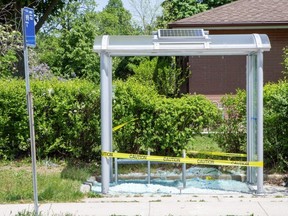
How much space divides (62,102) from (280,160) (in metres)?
4.62

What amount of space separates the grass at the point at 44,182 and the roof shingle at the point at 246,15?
23.4 feet

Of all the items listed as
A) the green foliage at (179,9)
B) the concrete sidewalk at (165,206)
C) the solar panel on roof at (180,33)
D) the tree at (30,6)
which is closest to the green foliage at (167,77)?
the tree at (30,6)

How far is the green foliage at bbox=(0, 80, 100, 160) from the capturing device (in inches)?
427

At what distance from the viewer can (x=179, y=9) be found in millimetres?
28703

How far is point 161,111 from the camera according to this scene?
10430 millimetres

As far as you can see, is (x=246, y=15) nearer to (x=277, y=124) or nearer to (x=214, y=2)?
(x=277, y=124)

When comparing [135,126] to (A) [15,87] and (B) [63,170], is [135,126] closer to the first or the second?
(B) [63,170]

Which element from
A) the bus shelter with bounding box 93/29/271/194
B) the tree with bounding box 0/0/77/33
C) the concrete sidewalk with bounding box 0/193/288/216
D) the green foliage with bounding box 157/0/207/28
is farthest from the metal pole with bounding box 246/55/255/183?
the green foliage with bounding box 157/0/207/28

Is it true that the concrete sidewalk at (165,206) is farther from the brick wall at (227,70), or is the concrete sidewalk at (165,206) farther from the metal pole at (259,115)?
the brick wall at (227,70)

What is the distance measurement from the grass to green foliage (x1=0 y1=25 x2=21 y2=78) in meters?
3.96

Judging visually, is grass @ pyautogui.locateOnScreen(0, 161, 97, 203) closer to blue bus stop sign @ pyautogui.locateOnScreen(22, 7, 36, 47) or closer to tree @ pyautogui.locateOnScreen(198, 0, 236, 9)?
blue bus stop sign @ pyautogui.locateOnScreen(22, 7, 36, 47)

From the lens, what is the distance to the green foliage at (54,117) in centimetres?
1084

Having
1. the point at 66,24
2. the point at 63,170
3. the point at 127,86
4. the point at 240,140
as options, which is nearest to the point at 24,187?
the point at 63,170

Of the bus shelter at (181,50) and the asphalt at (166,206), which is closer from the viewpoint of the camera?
the asphalt at (166,206)
